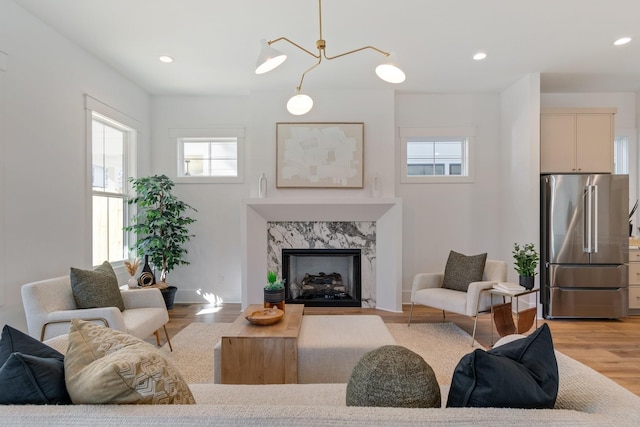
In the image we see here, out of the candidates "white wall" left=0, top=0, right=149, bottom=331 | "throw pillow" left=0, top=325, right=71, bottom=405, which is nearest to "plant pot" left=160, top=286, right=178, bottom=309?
"white wall" left=0, top=0, right=149, bottom=331

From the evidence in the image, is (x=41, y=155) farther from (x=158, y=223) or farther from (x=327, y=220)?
(x=327, y=220)

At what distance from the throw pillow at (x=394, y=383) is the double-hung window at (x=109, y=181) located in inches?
142

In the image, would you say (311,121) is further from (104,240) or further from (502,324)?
(502,324)

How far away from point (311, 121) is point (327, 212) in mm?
1192

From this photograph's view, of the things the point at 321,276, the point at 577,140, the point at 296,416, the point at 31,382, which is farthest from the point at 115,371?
the point at 577,140

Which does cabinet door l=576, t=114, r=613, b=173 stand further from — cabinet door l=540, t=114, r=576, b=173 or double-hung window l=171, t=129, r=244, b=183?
double-hung window l=171, t=129, r=244, b=183

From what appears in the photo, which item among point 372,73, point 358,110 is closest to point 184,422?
point 372,73

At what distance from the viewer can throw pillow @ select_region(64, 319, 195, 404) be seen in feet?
3.05

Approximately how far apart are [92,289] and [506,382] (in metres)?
2.73

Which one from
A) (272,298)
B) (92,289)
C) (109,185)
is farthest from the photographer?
(109,185)

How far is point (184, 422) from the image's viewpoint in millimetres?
815

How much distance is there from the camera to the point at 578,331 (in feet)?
11.9

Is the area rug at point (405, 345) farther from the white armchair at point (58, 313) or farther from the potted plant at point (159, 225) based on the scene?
the potted plant at point (159, 225)

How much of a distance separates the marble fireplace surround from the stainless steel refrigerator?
1.68m
